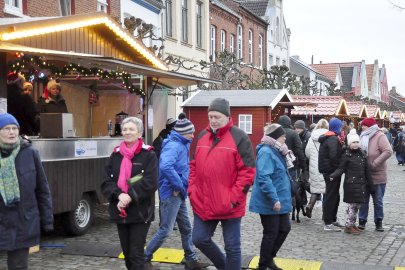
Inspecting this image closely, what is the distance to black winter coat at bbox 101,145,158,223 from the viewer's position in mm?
6012

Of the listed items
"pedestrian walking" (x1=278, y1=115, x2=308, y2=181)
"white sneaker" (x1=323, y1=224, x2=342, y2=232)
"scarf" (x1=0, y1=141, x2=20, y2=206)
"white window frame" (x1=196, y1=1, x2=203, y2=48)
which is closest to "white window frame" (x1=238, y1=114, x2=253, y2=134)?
"pedestrian walking" (x1=278, y1=115, x2=308, y2=181)

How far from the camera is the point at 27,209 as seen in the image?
541 cm

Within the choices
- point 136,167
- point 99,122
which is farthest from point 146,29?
point 136,167

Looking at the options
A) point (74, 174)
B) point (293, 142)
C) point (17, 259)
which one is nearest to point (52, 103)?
point (74, 174)

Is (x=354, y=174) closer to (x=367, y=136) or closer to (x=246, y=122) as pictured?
(x=367, y=136)

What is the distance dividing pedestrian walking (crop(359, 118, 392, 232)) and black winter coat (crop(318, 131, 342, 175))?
520mm

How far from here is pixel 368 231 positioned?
33.4 feet

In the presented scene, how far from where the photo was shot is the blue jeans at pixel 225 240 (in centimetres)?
609

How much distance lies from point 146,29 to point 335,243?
1135 centimetres

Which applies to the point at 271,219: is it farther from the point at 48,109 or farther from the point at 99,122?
the point at 99,122

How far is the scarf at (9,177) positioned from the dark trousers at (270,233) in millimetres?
2815

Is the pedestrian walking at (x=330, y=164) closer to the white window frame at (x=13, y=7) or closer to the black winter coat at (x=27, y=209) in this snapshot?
the black winter coat at (x=27, y=209)

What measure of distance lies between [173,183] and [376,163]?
417 centimetres

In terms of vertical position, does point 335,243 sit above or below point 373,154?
below
